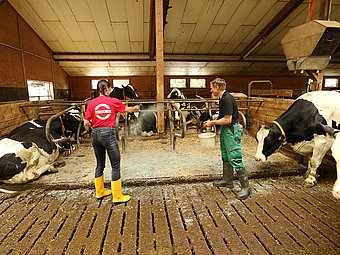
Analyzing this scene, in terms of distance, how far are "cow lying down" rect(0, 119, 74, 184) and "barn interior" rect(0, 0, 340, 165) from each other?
0.64m

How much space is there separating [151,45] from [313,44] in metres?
5.18

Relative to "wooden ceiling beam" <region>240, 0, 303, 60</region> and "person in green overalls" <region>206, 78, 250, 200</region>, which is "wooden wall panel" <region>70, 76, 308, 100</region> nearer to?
"wooden ceiling beam" <region>240, 0, 303, 60</region>

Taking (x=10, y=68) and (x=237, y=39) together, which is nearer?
(x=10, y=68)

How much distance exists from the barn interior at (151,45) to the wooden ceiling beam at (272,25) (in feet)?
0.08

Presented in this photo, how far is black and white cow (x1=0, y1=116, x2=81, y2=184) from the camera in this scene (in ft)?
9.00

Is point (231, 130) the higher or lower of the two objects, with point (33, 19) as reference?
lower

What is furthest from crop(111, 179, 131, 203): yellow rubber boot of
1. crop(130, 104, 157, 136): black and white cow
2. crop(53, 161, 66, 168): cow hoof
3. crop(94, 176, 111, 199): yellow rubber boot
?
crop(130, 104, 157, 136): black and white cow

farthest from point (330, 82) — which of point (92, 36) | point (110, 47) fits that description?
point (92, 36)

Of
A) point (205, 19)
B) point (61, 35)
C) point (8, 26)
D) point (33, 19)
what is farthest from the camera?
point (61, 35)

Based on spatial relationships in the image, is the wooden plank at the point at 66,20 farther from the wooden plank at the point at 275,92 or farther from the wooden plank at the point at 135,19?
the wooden plank at the point at 275,92

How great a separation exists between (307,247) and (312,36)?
8.55ft

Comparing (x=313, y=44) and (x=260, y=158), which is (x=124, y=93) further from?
(x=313, y=44)

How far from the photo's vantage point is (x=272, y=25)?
20.7ft

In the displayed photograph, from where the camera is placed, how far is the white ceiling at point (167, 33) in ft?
18.3
